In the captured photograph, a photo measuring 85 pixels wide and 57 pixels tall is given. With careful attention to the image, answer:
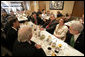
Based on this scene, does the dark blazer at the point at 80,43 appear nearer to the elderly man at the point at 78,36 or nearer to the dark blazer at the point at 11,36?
the elderly man at the point at 78,36

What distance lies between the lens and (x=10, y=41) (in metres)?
1.80

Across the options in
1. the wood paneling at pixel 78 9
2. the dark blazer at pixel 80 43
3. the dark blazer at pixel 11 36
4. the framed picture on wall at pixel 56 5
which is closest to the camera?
the dark blazer at pixel 80 43

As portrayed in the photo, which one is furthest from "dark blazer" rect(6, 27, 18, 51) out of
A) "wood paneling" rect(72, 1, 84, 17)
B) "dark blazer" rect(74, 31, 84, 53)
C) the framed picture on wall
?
the framed picture on wall

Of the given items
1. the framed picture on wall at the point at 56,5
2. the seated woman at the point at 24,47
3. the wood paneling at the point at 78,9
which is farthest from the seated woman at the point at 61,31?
the framed picture on wall at the point at 56,5

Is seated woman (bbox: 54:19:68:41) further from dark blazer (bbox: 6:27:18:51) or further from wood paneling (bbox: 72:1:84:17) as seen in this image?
wood paneling (bbox: 72:1:84:17)

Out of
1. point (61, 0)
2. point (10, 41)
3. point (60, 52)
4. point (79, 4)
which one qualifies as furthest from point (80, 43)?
point (61, 0)

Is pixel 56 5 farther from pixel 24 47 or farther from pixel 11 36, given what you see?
pixel 24 47

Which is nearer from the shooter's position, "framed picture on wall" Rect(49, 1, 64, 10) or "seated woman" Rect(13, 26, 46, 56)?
"seated woman" Rect(13, 26, 46, 56)

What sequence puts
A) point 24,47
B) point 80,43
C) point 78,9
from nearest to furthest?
point 24,47
point 80,43
point 78,9

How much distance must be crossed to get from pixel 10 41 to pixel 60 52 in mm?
1153

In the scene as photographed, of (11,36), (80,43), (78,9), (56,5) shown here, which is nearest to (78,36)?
(80,43)

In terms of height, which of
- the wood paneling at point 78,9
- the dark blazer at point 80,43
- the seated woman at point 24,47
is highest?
the wood paneling at point 78,9

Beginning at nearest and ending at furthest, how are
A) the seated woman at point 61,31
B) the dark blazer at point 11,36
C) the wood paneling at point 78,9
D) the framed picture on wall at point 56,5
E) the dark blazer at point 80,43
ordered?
1. the dark blazer at point 80,43
2. the dark blazer at point 11,36
3. the seated woman at point 61,31
4. the wood paneling at point 78,9
5. the framed picture on wall at point 56,5

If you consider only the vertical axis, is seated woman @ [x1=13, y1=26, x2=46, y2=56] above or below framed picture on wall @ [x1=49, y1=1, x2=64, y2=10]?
below
